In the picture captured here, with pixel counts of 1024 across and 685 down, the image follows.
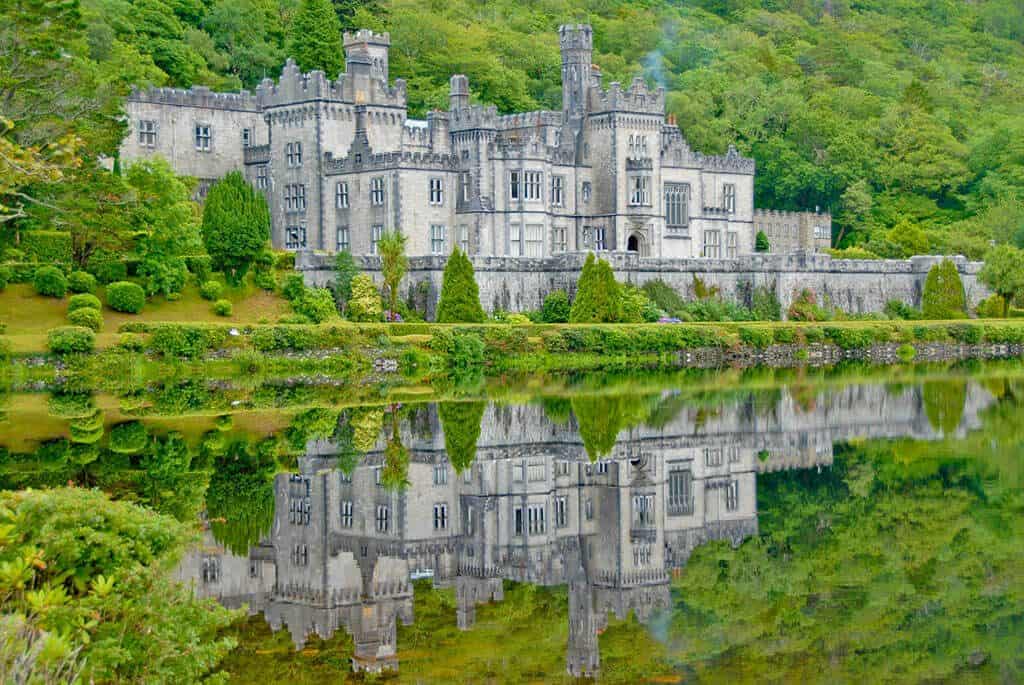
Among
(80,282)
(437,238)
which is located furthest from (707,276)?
(80,282)

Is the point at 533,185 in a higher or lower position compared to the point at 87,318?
higher

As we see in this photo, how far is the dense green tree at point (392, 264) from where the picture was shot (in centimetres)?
6100

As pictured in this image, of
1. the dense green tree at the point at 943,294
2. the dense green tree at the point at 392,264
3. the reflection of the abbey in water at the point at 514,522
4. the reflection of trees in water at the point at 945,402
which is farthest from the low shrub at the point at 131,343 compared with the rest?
the dense green tree at the point at 943,294

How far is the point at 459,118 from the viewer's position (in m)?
69.8

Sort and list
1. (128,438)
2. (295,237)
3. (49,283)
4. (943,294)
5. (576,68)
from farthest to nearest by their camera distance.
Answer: (943,294)
(576,68)
(295,237)
(49,283)
(128,438)

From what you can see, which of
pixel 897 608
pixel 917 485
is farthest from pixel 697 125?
pixel 897 608

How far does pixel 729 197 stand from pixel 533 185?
13414 mm

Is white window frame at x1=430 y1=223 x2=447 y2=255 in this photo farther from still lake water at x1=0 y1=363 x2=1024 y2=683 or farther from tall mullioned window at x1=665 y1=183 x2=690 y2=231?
still lake water at x1=0 y1=363 x2=1024 y2=683

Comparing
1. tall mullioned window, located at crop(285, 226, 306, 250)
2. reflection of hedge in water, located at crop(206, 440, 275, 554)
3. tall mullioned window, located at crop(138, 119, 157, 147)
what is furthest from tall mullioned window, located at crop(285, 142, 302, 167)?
reflection of hedge in water, located at crop(206, 440, 275, 554)

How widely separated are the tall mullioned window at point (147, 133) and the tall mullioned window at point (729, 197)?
26.0 m

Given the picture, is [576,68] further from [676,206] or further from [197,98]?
[197,98]

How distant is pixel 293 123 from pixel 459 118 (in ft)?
22.4

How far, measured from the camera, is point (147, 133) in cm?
7119

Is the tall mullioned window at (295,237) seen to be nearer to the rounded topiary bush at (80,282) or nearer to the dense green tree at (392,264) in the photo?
the dense green tree at (392,264)
